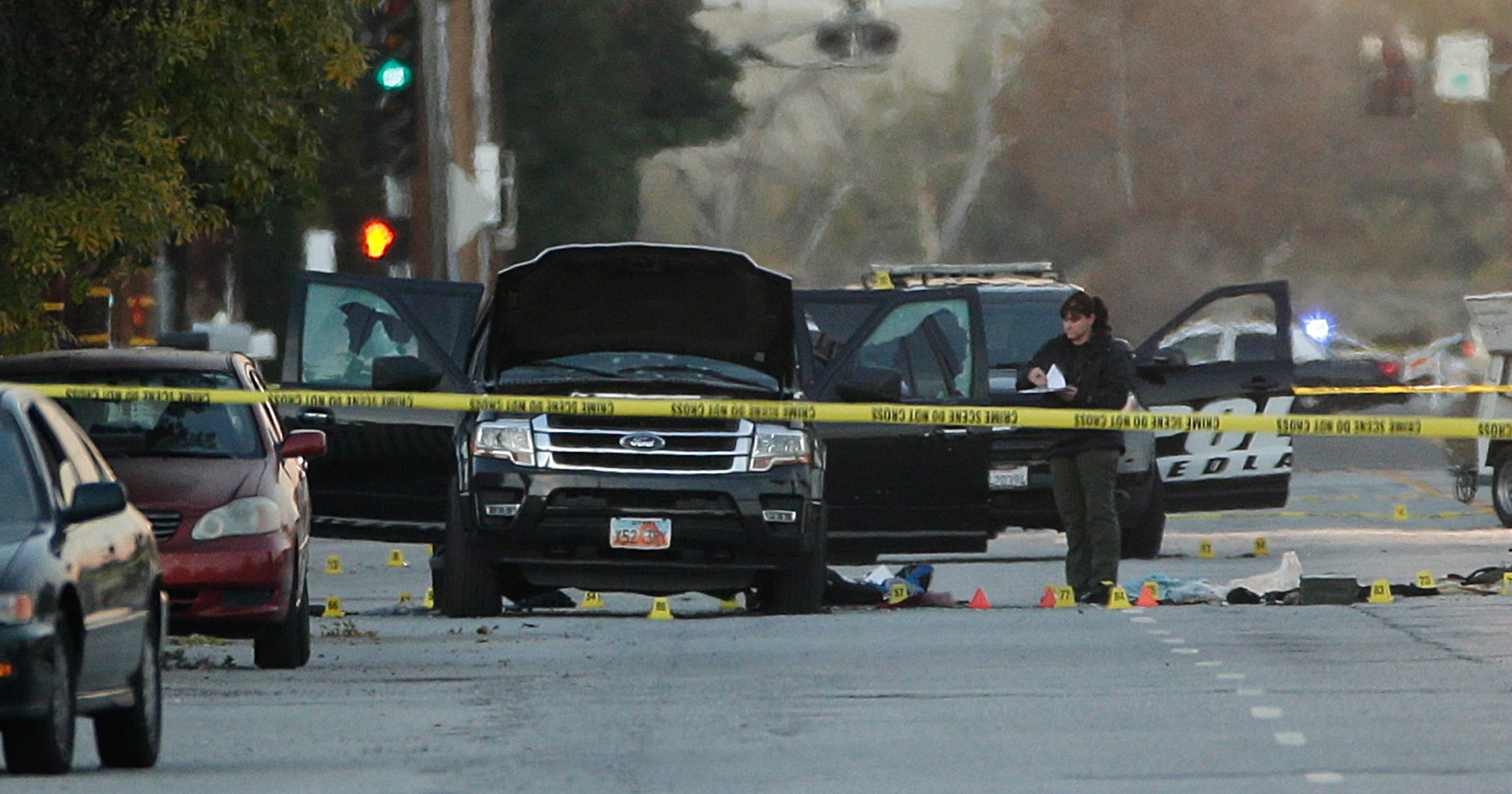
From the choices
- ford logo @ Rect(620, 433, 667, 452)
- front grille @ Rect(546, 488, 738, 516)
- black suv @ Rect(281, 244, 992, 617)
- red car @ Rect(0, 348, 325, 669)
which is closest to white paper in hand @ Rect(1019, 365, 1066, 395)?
black suv @ Rect(281, 244, 992, 617)

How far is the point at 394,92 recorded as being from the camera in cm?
2598

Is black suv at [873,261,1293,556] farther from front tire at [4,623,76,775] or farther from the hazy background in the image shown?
the hazy background

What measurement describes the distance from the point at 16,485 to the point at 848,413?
24.4 feet

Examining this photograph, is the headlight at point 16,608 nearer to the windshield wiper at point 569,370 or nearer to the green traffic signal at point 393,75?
the windshield wiper at point 569,370

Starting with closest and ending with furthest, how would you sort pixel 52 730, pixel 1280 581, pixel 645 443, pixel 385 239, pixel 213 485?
pixel 52 730 → pixel 213 485 → pixel 645 443 → pixel 1280 581 → pixel 385 239

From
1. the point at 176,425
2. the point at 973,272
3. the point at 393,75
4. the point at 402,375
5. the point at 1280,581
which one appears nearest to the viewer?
the point at 176,425

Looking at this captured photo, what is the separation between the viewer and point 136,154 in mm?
19406

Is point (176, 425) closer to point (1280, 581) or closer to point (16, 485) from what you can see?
point (16, 485)

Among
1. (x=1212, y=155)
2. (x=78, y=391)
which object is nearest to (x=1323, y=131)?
(x=1212, y=155)

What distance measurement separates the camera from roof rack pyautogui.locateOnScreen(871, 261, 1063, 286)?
2741 cm

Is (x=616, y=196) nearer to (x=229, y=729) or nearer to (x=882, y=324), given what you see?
(x=882, y=324)

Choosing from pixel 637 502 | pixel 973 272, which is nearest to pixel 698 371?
pixel 637 502

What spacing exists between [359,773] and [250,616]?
154 inches

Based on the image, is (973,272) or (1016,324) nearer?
(1016,324)
